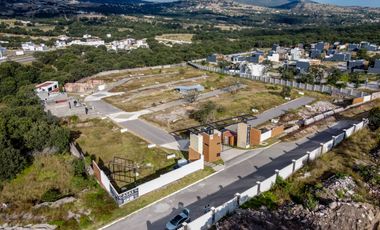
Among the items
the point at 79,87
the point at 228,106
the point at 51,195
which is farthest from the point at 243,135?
the point at 79,87

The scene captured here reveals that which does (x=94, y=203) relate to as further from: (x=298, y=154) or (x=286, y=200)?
(x=298, y=154)

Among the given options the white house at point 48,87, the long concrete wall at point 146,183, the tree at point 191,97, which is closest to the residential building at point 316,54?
the tree at point 191,97

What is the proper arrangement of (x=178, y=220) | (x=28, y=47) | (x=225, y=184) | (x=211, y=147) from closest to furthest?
(x=178, y=220) → (x=225, y=184) → (x=211, y=147) → (x=28, y=47)

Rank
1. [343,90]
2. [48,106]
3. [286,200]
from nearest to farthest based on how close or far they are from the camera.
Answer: [286,200] < [48,106] < [343,90]

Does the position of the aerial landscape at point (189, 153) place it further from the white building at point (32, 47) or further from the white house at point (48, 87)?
the white building at point (32, 47)

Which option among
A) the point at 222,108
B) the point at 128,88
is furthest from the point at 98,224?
the point at 128,88

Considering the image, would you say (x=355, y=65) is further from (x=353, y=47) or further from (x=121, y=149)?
(x=121, y=149)

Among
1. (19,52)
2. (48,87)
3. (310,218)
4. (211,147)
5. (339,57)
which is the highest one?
(211,147)

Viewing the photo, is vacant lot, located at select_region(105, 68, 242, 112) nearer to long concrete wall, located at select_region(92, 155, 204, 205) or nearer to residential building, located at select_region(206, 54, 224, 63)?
residential building, located at select_region(206, 54, 224, 63)
